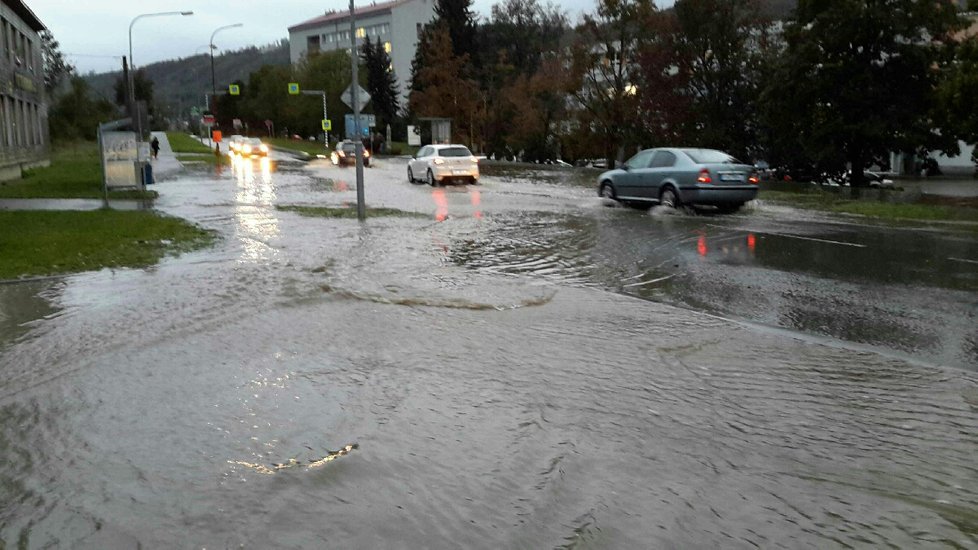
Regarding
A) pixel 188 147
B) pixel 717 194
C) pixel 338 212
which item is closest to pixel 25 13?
pixel 338 212

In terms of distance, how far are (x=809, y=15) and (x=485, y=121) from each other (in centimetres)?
4106

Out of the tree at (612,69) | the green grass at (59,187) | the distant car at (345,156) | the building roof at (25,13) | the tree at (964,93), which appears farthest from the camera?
the distant car at (345,156)

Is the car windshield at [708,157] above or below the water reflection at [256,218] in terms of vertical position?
above

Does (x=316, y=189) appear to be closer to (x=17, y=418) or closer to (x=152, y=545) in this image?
(x=17, y=418)

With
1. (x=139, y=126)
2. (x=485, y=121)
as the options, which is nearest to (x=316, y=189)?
(x=139, y=126)

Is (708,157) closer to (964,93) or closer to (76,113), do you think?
(964,93)

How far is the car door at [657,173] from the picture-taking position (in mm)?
19969

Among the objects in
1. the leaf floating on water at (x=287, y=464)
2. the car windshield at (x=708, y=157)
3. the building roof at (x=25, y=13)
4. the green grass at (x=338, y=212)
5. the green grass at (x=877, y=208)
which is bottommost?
the leaf floating on water at (x=287, y=464)

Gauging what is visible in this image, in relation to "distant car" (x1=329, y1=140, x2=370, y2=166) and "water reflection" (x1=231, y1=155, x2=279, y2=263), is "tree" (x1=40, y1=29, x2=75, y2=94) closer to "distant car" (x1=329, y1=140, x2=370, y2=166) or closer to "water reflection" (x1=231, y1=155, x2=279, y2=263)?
"distant car" (x1=329, y1=140, x2=370, y2=166)

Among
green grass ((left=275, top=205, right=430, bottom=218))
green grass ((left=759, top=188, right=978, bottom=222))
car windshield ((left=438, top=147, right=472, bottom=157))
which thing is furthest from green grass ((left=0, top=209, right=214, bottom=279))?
car windshield ((left=438, top=147, right=472, bottom=157))

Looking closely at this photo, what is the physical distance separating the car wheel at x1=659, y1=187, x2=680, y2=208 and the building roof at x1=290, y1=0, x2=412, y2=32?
99.3 meters

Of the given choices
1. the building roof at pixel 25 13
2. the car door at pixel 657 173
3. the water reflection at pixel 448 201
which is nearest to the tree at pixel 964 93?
the car door at pixel 657 173

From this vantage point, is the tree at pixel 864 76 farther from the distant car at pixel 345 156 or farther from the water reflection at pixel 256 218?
the distant car at pixel 345 156

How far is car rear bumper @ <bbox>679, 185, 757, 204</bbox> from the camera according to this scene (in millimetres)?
19125
